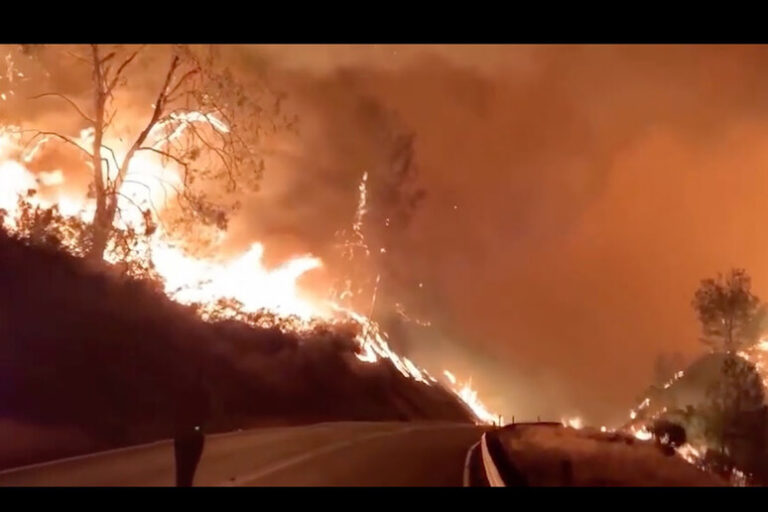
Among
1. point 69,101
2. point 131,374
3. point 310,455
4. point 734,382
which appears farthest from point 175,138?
point 734,382

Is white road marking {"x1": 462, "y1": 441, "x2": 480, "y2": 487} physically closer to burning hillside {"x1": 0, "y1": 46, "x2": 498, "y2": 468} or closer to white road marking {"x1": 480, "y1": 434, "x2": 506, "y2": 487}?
white road marking {"x1": 480, "y1": 434, "x2": 506, "y2": 487}

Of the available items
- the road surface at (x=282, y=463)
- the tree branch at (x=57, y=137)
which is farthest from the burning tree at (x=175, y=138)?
the road surface at (x=282, y=463)

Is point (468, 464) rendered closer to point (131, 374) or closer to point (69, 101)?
point (131, 374)

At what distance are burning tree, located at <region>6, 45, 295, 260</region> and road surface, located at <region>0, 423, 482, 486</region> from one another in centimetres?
349

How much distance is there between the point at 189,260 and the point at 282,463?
16.8 ft

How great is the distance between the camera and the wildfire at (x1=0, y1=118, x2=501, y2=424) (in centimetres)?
1051

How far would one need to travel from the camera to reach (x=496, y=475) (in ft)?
22.2

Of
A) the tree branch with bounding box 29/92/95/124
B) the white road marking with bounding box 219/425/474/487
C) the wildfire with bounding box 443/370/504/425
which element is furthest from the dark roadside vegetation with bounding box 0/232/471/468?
the tree branch with bounding box 29/92/95/124

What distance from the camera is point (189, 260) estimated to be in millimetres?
11945

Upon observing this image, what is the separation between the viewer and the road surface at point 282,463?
6645 mm
